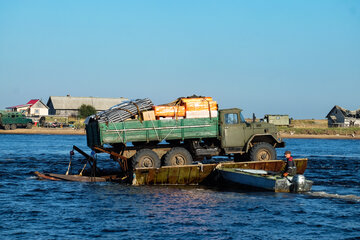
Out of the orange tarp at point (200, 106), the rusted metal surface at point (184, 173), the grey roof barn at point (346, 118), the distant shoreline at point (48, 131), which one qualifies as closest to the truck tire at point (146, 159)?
the rusted metal surface at point (184, 173)

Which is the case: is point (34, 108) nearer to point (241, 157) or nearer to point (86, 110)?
point (86, 110)

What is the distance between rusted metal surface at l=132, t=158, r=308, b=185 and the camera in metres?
20.9

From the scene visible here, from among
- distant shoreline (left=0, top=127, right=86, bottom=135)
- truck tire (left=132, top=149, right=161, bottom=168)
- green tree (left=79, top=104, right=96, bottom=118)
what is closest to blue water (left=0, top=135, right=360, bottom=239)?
truck tire (left=132, top=149, right=161, bottom=168)

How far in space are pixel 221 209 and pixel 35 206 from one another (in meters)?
6.66

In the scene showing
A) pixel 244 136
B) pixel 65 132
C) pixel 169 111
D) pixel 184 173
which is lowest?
pixel 184 173

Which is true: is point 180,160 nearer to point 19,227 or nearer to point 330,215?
point 330,215

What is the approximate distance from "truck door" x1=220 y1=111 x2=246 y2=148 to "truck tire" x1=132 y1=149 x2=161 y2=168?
3.36 meters

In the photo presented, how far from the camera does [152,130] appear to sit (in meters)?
21.8

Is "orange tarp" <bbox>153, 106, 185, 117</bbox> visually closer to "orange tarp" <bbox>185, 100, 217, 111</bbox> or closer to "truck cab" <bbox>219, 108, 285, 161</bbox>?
"orange tarp" <bbox>185, 100, 217, 111</bbox>

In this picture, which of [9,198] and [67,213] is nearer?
[67,213]

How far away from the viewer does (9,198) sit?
1864 centimetres

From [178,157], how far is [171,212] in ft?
21.5

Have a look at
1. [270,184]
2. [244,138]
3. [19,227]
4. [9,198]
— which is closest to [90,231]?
[19,227]

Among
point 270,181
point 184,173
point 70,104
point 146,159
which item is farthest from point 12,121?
point 270,181
